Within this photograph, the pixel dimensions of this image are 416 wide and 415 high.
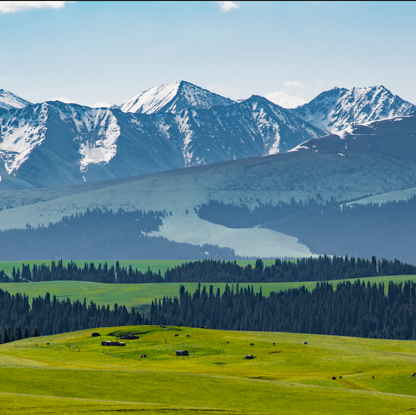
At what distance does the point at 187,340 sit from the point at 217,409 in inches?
3898

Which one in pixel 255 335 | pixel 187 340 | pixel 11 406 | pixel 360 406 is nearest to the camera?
pixel 11 406

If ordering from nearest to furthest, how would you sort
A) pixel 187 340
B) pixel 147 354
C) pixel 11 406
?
pixel 11 406 < pixel 147 354 < pixel 187 340

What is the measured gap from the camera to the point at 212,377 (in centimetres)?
9181

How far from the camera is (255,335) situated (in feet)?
622

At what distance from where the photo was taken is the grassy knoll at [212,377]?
73125 mm

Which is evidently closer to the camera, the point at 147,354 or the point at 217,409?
the point at 217,409

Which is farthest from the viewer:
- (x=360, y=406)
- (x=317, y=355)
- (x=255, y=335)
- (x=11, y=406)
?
(x=255, y=335)

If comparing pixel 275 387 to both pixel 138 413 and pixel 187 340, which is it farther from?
pixel 187 340

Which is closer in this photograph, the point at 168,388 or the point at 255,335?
the point at 168,388

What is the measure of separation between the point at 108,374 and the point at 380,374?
44267 millimetres

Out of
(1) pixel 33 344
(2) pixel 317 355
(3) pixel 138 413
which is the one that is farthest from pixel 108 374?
(1) pixel 33 344

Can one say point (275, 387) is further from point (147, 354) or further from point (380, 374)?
point (147, 354)

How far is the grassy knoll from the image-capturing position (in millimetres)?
73125

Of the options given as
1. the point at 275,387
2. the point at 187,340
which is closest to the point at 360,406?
the point at 275,387
